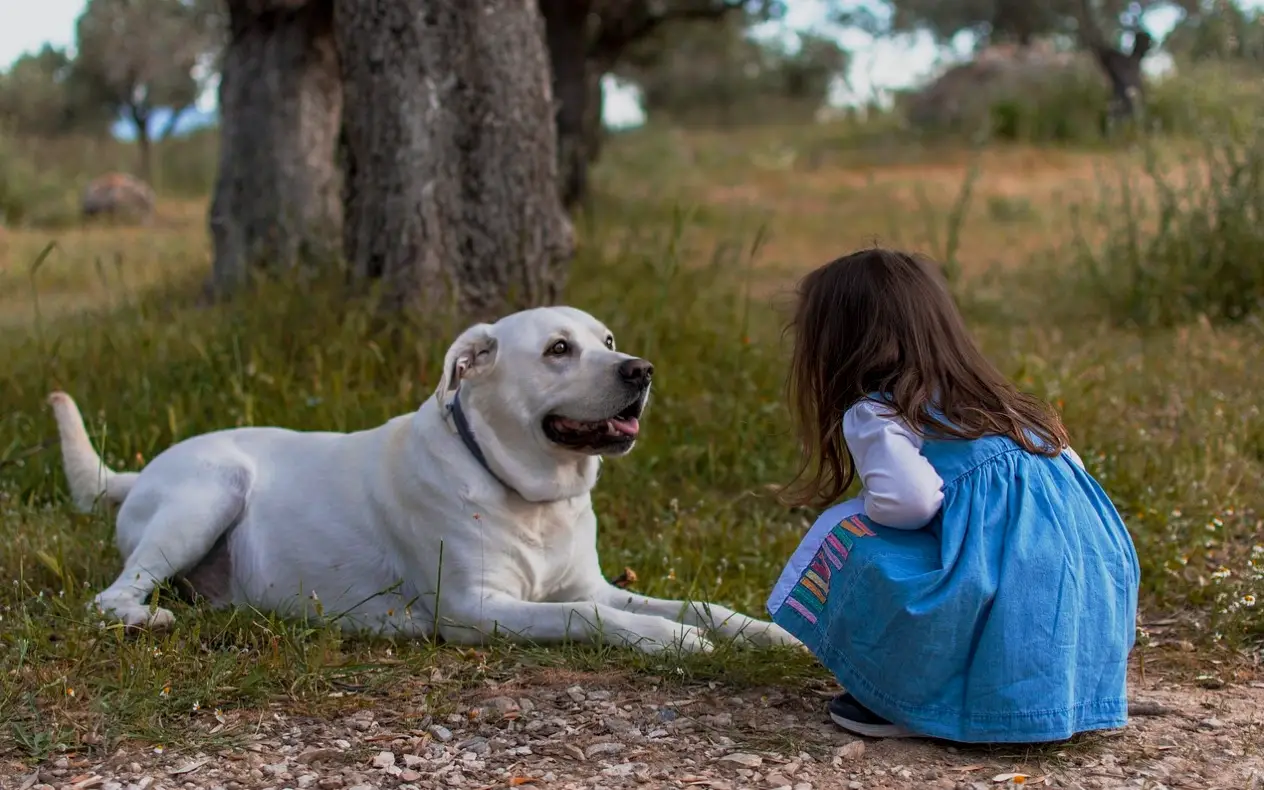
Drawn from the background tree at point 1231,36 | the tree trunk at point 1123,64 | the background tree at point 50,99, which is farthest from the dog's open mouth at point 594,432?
the background tree at point 50,99

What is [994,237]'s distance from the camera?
407 inches

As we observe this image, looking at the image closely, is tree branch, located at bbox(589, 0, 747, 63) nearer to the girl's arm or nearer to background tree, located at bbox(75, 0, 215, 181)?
the girl's arm

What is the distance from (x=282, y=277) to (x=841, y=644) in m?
4.07

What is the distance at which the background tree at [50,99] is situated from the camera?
75.2ft

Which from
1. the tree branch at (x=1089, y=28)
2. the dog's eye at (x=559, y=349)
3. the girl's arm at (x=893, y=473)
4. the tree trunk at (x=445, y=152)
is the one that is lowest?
the girl's arm at (x=893, y=473)

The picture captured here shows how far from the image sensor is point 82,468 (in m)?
4.48

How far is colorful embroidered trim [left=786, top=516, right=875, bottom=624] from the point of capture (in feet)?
10.1

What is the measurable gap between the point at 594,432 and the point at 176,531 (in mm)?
1322

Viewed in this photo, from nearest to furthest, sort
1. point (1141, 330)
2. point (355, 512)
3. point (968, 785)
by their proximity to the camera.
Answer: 1. point (968, 785)
2. point (355, 512)
3. point (1141, 330)

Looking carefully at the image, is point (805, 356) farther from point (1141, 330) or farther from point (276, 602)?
point (1141, 330)

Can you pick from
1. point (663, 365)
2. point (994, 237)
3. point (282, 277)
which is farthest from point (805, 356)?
point (994, 237)

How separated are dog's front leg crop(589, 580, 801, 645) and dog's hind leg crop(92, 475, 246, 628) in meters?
1.17

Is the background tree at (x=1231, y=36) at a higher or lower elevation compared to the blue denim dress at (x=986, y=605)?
higher

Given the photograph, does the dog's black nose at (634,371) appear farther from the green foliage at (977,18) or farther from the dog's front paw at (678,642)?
the green foliage at (977,18)
